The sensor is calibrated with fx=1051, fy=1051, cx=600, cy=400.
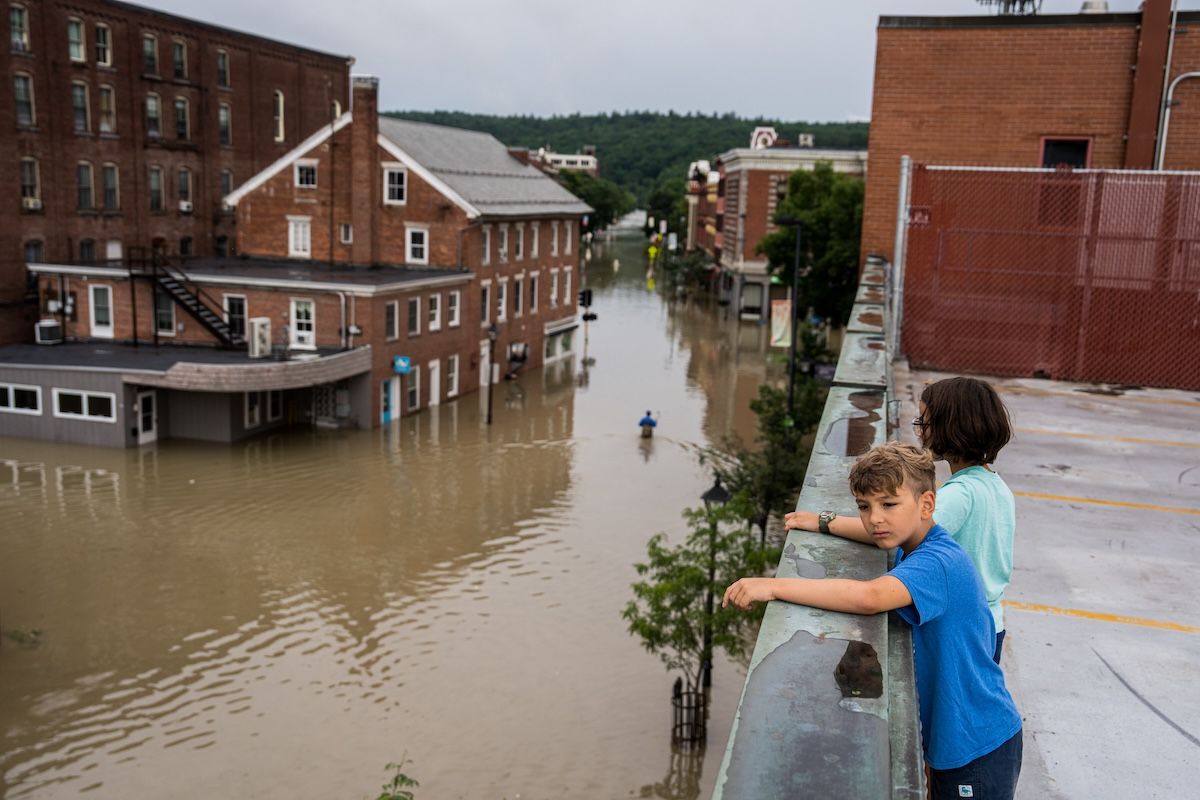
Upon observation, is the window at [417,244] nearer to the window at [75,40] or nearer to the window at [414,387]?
the window at [414,387]

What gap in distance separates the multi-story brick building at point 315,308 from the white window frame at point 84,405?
0.21ft

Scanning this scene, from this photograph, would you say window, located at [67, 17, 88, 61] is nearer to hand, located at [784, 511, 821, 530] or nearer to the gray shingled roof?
the gray shingled roof

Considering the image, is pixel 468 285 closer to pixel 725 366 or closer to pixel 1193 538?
pixel 725 366

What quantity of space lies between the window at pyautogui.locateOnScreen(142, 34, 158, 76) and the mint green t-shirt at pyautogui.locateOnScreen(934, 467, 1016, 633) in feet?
160

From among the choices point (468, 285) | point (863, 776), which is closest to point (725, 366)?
point (468, 285)

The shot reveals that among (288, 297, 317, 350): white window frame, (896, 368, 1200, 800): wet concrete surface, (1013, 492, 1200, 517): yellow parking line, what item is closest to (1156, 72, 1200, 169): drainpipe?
(896, 368, 1200, 800): wet concrete surface

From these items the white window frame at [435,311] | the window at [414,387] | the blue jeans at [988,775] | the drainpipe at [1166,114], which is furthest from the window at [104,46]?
the blue jeans at [988,775]

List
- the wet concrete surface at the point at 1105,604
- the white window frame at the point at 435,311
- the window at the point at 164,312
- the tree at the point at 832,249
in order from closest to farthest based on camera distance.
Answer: the wet concrete surface at the point at 1105,604, the tree at the point at 832,249, the window at the point at 164,312, the white window frame at the point at 435,311

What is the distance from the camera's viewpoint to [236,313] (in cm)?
3528

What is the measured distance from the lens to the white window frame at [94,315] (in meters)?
36.0

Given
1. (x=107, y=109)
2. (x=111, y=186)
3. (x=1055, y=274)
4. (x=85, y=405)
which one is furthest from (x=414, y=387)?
(x=1055, y=274)

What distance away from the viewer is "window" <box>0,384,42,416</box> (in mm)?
31109

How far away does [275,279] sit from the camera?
115 feet

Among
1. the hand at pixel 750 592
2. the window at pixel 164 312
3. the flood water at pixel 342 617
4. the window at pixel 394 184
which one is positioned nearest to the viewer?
the hand at pixel 750 592
